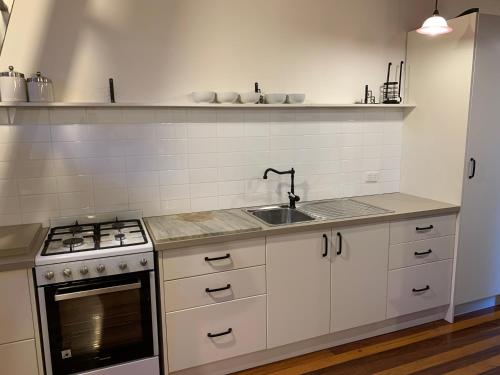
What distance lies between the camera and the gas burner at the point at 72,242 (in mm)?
2037

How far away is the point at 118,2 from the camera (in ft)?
7.79

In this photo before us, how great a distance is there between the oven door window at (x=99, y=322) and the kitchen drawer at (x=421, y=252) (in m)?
1.66

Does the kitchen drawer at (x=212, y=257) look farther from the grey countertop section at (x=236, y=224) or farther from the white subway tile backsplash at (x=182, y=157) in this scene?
the white subway tile backsplash at (x=182, y=157)

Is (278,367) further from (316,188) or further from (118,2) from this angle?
(118,2)

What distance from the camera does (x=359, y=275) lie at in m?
2.60

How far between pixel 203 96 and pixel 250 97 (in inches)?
12.5

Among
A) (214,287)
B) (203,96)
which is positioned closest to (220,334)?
(214,287)

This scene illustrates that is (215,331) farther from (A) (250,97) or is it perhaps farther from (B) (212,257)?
(A) (250,97)

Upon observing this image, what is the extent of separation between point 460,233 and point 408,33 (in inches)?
63.4

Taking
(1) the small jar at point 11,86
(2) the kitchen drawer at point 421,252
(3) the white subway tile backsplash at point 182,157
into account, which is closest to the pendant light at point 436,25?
(3) the white subway tile backsplash at point 182,157

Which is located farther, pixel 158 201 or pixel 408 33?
pixel 408 33

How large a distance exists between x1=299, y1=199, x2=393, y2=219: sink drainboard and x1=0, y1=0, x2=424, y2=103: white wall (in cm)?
78

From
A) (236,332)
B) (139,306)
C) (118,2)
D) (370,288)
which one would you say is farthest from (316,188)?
(118,2)

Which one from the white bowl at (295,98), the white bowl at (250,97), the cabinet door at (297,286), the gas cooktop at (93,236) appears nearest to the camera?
the gas cooktop at (93,236)
